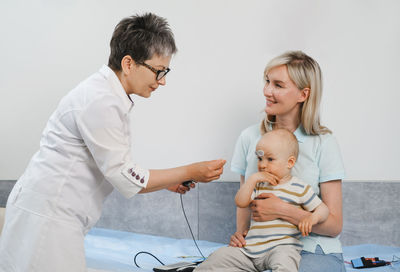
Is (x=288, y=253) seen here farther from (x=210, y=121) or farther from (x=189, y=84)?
(x=189, y=84)

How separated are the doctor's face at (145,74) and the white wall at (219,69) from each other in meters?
0.95

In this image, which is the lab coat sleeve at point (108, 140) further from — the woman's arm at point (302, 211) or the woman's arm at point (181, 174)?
the woman's arm at point (302, 211)

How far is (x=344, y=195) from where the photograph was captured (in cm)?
243

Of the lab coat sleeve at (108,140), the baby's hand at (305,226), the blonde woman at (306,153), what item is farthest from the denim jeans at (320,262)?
the lab coat sleeve at (108,140)

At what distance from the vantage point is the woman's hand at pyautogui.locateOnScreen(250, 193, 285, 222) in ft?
5.84

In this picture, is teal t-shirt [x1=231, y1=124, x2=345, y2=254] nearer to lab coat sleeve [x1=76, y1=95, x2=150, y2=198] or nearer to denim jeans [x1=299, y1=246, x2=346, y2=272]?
denim jeans [x1=299, y1=246, x2=346, y2=272]

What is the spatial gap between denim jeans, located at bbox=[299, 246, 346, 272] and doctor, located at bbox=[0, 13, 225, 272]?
0.49 meters

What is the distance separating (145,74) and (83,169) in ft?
1.37

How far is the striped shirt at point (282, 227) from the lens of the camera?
1.78 metres

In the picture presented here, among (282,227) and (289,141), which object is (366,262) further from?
(289,141)

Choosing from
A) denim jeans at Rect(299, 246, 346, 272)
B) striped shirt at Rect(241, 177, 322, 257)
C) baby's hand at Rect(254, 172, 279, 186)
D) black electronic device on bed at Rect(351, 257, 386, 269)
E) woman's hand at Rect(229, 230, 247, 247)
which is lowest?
black electronic device on bed at Rect(351, 257, 386, 269)

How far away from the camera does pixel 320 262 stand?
1773mm

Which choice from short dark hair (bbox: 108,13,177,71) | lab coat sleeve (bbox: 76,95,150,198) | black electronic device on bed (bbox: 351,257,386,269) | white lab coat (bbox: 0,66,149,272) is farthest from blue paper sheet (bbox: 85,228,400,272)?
short dark hair (bbox: 108,13,177,71)

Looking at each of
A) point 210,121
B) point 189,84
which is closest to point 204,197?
point 210,121
